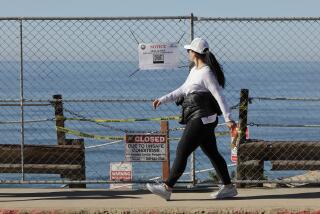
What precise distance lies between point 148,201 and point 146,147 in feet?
2.83

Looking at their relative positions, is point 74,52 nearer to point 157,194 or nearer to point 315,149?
point 157,194

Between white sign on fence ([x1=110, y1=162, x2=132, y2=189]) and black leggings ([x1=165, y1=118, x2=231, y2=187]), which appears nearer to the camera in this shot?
black leggings ([x1=165, y1=118, x2=231, y2=187])

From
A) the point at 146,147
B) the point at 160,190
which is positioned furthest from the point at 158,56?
the point at 160,190

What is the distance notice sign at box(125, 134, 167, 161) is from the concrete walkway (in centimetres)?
45

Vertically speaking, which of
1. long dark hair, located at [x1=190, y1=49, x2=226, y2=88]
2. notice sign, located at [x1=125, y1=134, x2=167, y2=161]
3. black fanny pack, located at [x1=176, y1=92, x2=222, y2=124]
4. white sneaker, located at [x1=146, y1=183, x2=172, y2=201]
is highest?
long dark hair, located at [x1=190, y1=49, x2=226, y2=88]

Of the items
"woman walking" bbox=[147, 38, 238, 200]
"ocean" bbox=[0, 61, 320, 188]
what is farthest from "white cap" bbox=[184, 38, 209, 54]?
"ocean" bbox=[0, 61, 320, 188]

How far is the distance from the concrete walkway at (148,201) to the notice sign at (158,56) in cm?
161

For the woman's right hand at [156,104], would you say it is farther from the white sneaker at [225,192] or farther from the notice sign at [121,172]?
the notice sign at [121,172]

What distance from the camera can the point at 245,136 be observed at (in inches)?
520

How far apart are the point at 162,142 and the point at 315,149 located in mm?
2442

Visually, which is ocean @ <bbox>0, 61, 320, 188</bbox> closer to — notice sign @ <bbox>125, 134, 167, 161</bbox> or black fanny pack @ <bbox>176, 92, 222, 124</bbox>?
black fanny pack @ <bbox>176, 92, 222, 124</bbox>

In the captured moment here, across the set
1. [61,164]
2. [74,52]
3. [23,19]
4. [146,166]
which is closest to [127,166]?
[61,164]

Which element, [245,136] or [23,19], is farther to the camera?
[245,136]

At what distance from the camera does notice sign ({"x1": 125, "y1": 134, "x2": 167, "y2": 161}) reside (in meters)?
12.0
